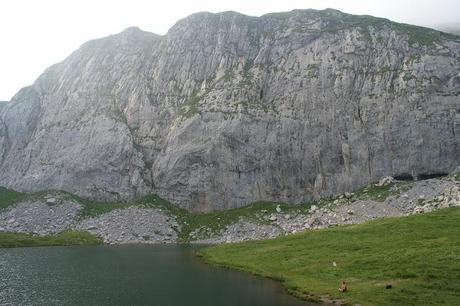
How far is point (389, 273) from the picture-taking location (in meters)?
64.6

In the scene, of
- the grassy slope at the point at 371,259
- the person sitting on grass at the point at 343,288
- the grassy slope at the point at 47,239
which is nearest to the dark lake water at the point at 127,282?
the grassy slope at the point at 371,259

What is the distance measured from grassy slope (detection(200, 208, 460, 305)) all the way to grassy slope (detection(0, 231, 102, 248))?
170 feet

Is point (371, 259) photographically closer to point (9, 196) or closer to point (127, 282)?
point (127, 282)

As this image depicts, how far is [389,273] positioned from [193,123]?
448 ft

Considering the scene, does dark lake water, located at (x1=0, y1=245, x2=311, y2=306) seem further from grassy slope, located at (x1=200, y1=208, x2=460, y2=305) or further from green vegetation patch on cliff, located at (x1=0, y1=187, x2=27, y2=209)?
green vegetation patch on cliff, located at (x1=0, y1=187, x2=27, y2=209)

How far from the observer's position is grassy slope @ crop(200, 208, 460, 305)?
187 feet

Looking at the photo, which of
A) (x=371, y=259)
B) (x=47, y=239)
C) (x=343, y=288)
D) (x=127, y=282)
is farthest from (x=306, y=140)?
(x=343, y=288)

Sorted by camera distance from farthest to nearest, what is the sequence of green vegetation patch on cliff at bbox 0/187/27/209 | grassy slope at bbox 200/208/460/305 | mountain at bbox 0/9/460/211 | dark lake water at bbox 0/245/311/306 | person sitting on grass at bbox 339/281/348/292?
mountain at bbox 0/9/460/211
green vegetation patch on cliff at bbox 0/187/27/209
person sitting on grass at bbox 339/281/348/292
dark lake water at bbox 0/245/311/306
grassy slope at bbox 200/208/460/305

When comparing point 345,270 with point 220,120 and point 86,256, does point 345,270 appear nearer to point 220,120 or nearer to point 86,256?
point 86,256

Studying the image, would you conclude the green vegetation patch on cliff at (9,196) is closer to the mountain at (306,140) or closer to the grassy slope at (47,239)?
the mountain at (306,140)

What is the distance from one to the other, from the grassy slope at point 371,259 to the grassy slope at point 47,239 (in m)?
51.8

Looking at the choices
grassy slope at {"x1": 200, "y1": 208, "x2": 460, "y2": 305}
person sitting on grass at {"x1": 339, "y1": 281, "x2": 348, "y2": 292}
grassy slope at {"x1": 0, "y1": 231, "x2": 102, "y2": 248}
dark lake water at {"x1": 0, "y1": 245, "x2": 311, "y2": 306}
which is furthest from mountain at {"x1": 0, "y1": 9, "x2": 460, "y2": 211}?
person sitting on grass at {"x1": 339, "y1": 281, "x2": 348, "y2": 292}

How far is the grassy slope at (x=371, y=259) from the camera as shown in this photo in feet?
187

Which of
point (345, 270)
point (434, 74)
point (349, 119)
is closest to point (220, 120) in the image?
point (349, 119)
